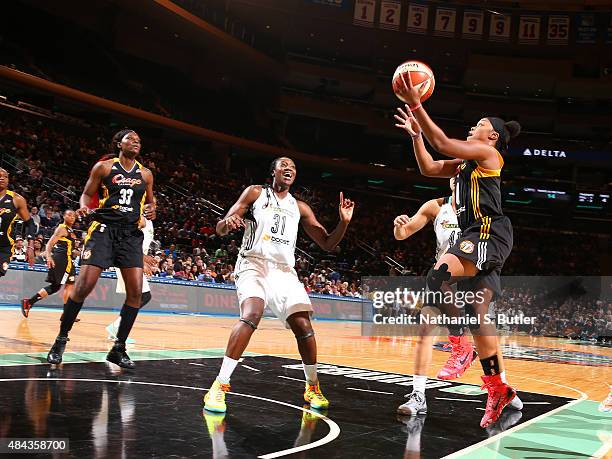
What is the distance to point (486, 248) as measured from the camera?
4672mm

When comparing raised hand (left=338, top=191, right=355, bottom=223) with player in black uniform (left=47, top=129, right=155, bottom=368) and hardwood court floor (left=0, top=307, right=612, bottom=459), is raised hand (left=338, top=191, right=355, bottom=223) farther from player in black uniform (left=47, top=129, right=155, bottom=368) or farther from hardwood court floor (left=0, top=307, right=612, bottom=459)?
player in black uniform (left=47, top=129, right=155, bottom=368)

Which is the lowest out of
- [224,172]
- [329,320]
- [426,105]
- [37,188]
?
[329,320]

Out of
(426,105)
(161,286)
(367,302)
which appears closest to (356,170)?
(426,105)

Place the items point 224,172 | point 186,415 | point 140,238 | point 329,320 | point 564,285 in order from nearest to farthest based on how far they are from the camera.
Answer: point 186,415, point 140,238, point 329,320, point 564,285, point 224,172

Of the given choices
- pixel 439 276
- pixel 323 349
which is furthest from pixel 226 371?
pixel 323 349

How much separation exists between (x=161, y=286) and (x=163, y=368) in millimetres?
10401

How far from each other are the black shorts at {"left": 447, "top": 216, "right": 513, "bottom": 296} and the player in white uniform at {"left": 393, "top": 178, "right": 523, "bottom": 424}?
0.46 meters

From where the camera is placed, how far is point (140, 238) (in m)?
6.31

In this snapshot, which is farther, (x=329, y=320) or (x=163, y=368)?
(x=329, y=320)

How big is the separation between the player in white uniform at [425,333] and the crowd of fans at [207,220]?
22.3 ft

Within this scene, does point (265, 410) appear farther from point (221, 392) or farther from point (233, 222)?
point (233, 222)

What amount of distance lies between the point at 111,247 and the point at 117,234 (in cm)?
14

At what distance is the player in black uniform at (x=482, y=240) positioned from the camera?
4629 millimetres

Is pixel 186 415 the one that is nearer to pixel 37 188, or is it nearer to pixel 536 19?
pixel 37 188
